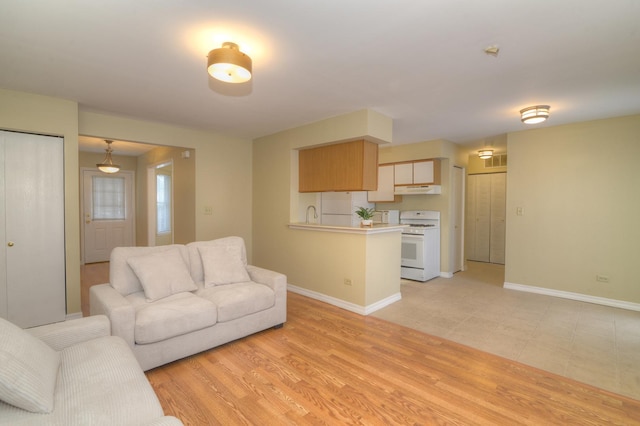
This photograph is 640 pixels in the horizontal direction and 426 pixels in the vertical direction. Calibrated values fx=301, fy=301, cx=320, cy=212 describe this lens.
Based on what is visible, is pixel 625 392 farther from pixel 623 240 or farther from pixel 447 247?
pixel 447 247

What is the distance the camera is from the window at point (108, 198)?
704 centimetres

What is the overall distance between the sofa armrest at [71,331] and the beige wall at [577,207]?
5385mm

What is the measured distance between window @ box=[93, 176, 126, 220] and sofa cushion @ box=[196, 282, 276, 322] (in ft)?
18.8

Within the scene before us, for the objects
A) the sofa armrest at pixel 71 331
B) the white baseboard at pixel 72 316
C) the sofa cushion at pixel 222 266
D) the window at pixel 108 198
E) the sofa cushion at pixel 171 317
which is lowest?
the white baseboard at pixel 72 316

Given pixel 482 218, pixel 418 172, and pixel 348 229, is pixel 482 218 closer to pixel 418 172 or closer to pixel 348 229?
pixel 418 172

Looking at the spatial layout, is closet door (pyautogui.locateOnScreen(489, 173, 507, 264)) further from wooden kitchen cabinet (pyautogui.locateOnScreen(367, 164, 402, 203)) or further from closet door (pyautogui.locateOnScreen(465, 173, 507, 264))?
wooden kitchen cabinet (pyautogui.locateOnScreen(367, 164, 402, 203))

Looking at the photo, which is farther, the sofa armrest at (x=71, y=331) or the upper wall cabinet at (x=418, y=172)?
the upper wall cabinet at (x=418, y=172)

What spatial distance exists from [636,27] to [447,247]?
4183 millimetres

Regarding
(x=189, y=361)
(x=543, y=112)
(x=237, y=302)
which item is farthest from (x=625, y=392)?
(x=189, y=361)

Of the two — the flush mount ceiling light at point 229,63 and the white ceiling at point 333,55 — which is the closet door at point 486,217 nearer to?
the white ceiling at point 333,55

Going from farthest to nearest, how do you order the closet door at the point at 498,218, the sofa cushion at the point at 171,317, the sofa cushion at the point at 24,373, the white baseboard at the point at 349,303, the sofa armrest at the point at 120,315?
1. the closet door at the point at 498,218
2. the white baseboard at the point at 349,303
3. the sofa cushion at the point at 171,317
4. the sofa armrest at the point at 120,315
5. the sofa cushion at the point at 24,373

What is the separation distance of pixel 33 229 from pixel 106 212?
430 centimetres

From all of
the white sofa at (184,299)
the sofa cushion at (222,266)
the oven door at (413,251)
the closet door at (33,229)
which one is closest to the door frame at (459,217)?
the oven door at (413,251)

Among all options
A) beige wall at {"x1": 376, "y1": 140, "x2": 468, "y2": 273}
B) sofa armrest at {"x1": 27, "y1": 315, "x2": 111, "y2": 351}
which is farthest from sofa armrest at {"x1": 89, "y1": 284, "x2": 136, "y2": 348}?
beige wall at {"x1": 376, "y1": 140, "x2": 468, "y2": 273}
